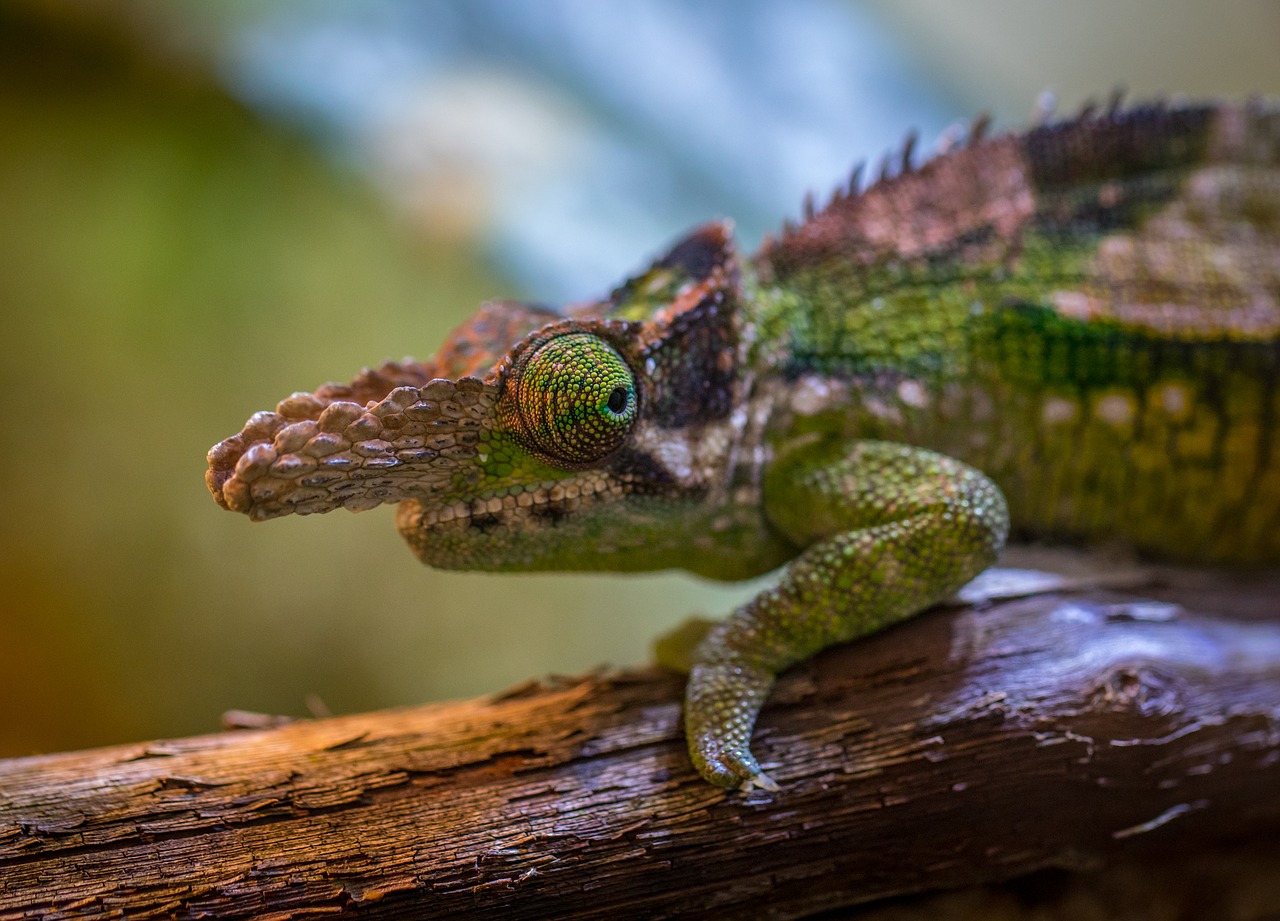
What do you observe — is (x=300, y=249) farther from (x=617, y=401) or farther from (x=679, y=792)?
(x=679, y=792)

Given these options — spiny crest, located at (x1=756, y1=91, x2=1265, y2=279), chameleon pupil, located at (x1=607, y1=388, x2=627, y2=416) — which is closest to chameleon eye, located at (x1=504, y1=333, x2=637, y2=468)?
chameleon pupil, located at (x1=607, y1=388, x2=627, y2=416)

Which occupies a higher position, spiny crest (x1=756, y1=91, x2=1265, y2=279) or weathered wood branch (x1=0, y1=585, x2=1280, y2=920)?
spiny crest (x1=756, y1=91, x2=1265, y2=279)

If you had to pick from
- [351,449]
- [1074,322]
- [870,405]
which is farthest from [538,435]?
[1074,322]

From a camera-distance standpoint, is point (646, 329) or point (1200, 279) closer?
point (646, 329)

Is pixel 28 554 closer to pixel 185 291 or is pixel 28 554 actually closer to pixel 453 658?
pixel 185 291

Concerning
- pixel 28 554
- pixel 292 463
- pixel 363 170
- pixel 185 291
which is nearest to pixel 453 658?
pixel 28 554

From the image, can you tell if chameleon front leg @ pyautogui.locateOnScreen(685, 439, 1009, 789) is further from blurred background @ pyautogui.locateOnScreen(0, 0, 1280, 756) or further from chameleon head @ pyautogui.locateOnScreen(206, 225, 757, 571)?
blurred background @ pyautogui.locateOnScreen(0, 0, 1280, 756)
